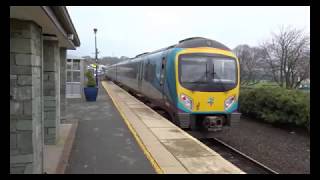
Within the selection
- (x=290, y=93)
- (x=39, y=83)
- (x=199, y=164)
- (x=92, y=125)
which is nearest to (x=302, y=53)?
(x=290, y=93)

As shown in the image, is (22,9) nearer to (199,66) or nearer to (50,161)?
(50,161)

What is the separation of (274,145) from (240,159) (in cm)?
300

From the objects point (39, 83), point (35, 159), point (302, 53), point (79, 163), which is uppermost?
point (302, 53)

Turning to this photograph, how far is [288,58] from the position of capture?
25.5m

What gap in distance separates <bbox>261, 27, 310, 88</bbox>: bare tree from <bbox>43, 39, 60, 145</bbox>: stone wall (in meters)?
21.2

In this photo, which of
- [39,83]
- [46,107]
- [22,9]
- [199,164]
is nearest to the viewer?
[22,9]

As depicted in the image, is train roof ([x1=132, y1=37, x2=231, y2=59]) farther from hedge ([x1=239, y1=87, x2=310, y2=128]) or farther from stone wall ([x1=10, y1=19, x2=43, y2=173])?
stone wall ([x1=10, y1=19, x2=43, y2=173])

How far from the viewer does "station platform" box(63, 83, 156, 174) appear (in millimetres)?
5590

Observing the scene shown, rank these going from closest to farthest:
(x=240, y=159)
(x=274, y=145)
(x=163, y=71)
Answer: (x=240, y=159) → (x=163, y=71) → (x=274, y=145)

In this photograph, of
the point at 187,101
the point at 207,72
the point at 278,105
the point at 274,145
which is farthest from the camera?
the point at 278,105

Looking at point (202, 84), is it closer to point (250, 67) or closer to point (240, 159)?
point (240, 159)

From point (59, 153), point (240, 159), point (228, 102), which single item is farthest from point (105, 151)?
point (228, 102)

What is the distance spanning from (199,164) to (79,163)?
239cm
